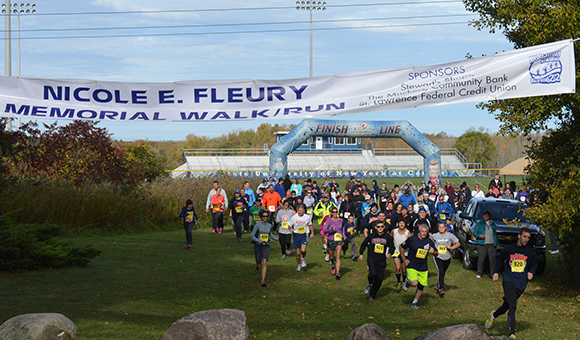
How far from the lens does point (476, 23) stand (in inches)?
462

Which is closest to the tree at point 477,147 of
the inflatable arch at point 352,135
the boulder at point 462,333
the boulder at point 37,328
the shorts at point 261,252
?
the inflatable arch at point 352,135

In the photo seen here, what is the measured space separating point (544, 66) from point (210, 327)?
5.50m

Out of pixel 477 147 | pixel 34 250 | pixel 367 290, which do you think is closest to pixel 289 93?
pixel 367 290

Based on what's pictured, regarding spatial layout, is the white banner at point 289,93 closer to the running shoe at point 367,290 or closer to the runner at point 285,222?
the running shoe at point 367,290

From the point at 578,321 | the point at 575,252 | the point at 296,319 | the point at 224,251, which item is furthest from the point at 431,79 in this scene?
the point at 224,251

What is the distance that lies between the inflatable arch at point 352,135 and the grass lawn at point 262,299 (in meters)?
14.3

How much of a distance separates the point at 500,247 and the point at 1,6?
1741 inches

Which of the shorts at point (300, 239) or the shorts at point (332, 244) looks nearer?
the shorts at point (332, 244)

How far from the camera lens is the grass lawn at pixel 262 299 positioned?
30.3 feet

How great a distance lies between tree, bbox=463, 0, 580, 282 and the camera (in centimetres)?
956

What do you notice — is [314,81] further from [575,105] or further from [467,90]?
[575,105]

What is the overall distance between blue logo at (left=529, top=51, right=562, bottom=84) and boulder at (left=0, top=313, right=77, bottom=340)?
267 inches

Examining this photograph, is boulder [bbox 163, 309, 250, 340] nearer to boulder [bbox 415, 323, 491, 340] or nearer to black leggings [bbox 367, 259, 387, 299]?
boulder [bbox 415, 323, 491, 340]

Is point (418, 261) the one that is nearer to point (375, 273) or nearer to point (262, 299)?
point (375, 273)
